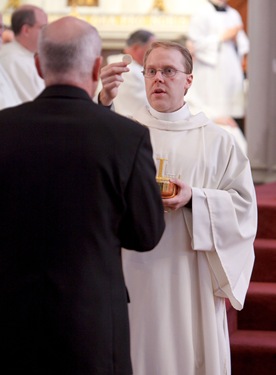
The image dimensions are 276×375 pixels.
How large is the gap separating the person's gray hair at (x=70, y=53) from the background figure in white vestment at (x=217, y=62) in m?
8.24

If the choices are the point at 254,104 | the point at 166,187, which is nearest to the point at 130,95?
the point at 254,104

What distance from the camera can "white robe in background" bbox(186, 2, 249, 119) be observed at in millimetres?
11836

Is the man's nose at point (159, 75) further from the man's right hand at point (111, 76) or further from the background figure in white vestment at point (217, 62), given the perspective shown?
the background figure in white vestment at point (217, 62)

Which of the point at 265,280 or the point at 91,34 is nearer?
the point at 91,34

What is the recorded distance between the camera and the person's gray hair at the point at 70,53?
347 centimetres

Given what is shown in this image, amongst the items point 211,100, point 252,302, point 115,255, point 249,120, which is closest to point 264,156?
point 249,120

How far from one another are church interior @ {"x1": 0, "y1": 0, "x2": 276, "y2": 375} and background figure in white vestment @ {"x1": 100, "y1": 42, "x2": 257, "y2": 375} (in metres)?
1.39

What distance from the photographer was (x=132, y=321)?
16.0ft

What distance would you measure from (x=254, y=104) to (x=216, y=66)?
243 cm

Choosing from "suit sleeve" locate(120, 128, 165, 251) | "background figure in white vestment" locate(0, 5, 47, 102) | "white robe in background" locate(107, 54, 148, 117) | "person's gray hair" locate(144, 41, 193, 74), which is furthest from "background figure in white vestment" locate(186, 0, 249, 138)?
"suit sleeve" locate(120, 128, 165, 251)

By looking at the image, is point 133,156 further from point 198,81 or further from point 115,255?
point 198,81

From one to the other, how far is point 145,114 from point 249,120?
470cm

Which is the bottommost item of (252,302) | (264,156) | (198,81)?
(252,302)

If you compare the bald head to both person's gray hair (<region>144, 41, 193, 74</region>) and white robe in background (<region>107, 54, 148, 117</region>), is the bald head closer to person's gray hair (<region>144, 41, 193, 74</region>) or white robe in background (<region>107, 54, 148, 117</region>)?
person's gray hair (<region>144, 41, 193, 74</region>)
